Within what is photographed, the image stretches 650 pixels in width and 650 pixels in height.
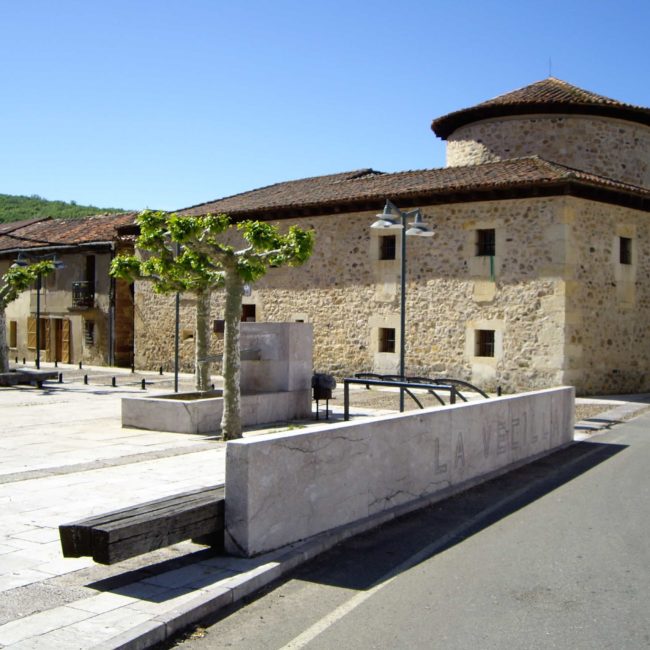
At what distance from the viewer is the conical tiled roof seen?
22156mm

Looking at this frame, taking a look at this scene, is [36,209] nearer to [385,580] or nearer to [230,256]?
[230,256]

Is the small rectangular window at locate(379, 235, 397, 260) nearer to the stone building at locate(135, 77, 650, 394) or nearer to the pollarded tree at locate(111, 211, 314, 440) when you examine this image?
the stone building at locate(135, 77, 650, 394)

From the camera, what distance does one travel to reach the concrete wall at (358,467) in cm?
558

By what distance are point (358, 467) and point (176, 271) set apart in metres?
7.48

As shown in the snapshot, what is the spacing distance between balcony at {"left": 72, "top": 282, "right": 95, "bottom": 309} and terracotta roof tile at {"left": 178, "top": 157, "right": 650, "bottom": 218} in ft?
19.3

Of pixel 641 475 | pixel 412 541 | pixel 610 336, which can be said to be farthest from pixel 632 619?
pixel 610 336

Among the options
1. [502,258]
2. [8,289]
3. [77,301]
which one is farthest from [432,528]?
[77,301]

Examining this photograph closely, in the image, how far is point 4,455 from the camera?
33.4 ft

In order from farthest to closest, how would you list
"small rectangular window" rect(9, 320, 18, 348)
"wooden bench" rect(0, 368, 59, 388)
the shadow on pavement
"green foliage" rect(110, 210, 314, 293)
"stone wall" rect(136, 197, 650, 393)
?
1. "small rectangular window" rect(9, 320, 18, 348)
2. "wooden bench" rect(0, 368, 59, 388)
3. "stone wall" rect(136, 197, 650, 393)
4. "green foliage" rect(110, 210, 314, 293)
5. the shadow on pavement

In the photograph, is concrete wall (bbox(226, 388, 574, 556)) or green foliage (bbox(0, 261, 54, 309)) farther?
green foliage (bbox(0, 261, 54, 309))

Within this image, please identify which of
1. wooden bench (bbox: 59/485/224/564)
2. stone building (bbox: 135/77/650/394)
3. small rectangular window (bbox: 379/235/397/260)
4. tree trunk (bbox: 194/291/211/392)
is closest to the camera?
wooden bench (bbox: 59/485/224/564)

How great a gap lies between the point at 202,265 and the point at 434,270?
34.1ft

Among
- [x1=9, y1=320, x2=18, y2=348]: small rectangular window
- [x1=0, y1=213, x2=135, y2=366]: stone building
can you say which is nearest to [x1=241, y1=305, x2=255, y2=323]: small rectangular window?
[x1=0, y1=213, x2=135, y2=366]: stone building

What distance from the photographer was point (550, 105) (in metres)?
22.3
